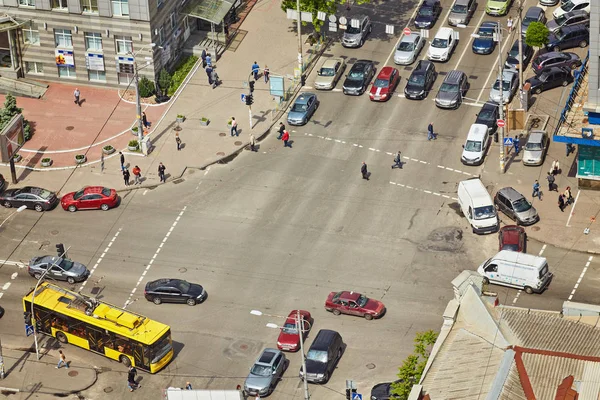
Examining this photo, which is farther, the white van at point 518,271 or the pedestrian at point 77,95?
the pedestrian at point 77,95

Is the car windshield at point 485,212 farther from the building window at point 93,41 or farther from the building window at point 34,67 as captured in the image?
the building window at point 34,67

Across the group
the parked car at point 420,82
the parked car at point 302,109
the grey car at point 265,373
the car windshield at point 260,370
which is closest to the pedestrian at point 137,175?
the parked car at point 302,109

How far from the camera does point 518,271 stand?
89.5 m

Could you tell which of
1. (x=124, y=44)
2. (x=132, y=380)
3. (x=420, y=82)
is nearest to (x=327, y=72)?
(x=420, y=82)

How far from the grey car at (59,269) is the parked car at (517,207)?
33.3m

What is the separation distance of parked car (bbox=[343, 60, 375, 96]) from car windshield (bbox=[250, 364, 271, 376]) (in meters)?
39.3

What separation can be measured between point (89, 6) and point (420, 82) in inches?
1251

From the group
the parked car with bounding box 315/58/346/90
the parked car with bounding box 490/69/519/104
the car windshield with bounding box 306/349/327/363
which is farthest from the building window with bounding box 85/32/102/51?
the car windshield with bounding box 306/349/327/363

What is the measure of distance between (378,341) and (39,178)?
36.6 m

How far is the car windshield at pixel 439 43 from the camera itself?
119188mm

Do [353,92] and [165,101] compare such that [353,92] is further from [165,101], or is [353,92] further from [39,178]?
[39,178]

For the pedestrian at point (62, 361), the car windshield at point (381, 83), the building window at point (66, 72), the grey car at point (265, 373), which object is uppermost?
the car windshield at point (381, 83)

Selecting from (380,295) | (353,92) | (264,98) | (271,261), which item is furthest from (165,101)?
(380,295)

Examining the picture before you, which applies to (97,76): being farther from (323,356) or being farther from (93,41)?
(323,356)
